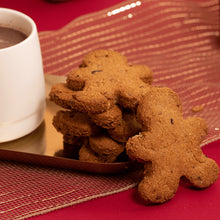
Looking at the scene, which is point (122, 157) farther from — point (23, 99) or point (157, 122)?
point (23, 99)

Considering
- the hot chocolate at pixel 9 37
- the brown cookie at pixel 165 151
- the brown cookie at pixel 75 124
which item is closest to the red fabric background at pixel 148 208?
the brown cookie at pixel 165 151

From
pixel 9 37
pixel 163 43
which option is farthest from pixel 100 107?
pixel 163 43

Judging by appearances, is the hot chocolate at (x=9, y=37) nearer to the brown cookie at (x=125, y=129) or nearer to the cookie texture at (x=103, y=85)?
the cookie texture at (x=103, y=85)

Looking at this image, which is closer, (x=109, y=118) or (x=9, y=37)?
(x=109, y=118)

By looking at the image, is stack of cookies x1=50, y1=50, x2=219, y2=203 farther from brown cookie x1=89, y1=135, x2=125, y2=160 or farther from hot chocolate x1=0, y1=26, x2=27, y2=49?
hot chocolate x1=0, y1=26, x2=27, y2=49

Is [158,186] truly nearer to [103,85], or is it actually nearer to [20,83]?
[103,85]

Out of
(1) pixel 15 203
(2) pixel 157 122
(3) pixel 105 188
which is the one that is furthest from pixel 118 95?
(1) pixel 15 203
